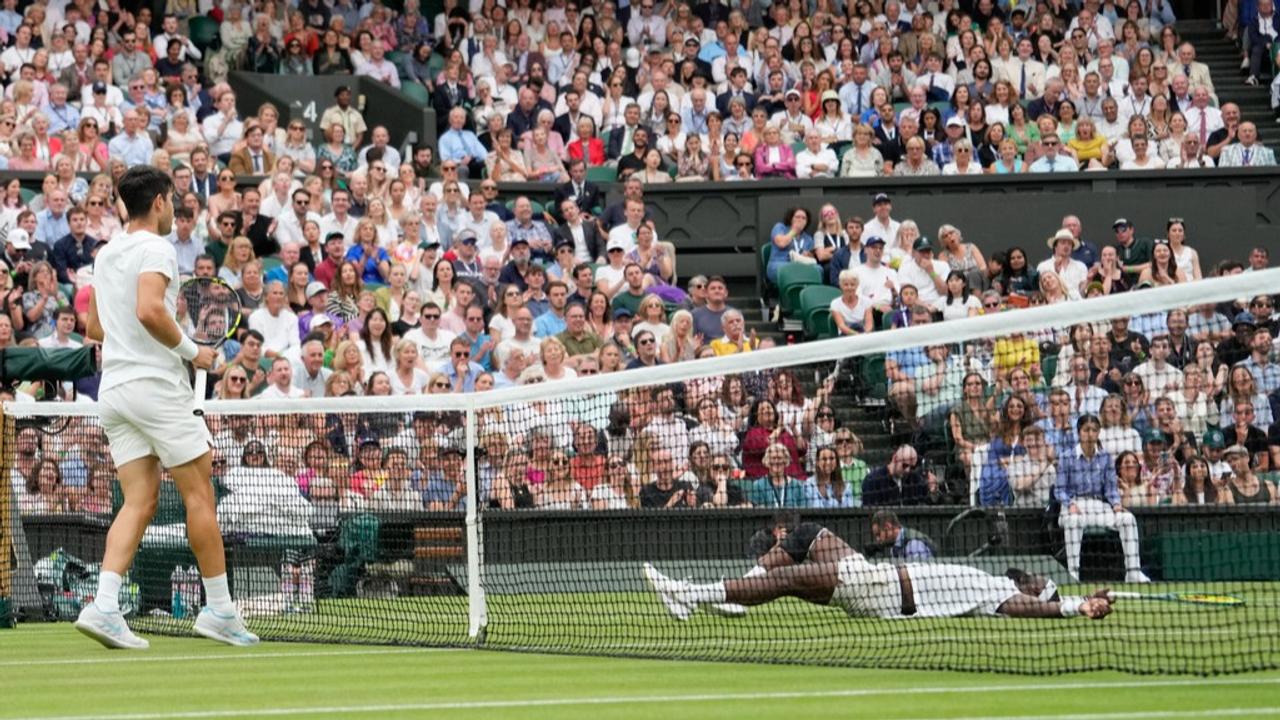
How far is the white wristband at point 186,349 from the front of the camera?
27.7 ft

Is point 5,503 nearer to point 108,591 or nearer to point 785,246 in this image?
point 108,591

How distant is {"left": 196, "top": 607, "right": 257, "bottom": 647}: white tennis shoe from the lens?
8.95 metres

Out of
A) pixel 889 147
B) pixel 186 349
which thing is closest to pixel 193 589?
pixel 186 349

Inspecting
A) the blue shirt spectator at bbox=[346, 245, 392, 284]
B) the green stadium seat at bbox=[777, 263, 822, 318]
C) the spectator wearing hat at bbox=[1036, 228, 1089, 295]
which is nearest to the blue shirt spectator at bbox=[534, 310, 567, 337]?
the blue shirt spectator at bbox=[346, 245, 392, 284]

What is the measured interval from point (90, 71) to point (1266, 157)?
44.4 ft

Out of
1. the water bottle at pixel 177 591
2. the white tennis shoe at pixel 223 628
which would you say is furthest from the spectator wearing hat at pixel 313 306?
the white tennis shoe at pixel 223 628

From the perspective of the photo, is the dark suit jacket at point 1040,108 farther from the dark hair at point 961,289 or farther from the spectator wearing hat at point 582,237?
the spectator wearing hat at point 582,237

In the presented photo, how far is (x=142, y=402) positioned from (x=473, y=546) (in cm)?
180

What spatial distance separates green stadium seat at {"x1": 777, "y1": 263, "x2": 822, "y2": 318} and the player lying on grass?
10770mm

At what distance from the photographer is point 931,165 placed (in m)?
22.1

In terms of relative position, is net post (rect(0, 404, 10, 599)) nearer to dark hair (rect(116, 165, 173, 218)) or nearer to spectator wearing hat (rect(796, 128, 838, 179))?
dark hair (rect(116, 165, 173, 218))

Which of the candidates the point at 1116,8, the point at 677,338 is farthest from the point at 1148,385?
the point at 1116,8

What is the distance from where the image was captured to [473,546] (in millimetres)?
9422

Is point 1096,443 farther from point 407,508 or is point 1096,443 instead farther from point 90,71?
point 90,71
